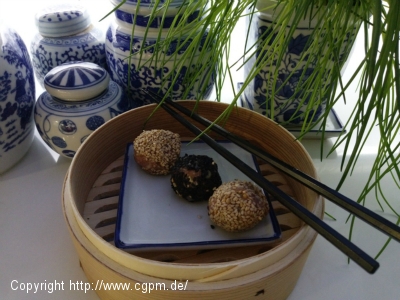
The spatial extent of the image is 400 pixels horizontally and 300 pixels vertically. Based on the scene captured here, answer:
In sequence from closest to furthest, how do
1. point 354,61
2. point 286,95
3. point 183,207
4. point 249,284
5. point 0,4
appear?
point 249,284 → point 183,207 → point 286,95 → point 354,61 → point 0,4

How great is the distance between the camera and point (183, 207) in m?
0.52

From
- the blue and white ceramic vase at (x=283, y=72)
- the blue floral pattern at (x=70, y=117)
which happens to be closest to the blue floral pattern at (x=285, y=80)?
the blue and white ceramic vase at (x=283, y=72)

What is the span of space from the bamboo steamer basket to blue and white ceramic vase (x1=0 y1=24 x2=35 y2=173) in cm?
15

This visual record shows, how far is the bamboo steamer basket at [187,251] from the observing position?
37cm

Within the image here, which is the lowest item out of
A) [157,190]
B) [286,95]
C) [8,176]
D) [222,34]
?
[8,176]

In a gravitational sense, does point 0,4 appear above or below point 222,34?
below

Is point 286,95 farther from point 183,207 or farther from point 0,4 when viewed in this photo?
point 0,4

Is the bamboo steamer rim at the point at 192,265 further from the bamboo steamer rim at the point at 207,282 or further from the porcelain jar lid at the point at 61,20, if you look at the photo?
the porcelain jar lid at the point at 61,20

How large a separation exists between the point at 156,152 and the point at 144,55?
18 centimetres

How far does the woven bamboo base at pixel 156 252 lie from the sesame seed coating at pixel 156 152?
0.06m

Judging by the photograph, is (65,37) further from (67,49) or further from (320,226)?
(320,226)

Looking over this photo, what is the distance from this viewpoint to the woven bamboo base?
472 mm

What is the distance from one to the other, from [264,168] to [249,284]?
0.89 feet

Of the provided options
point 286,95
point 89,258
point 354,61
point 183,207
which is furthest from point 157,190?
point 354,61
